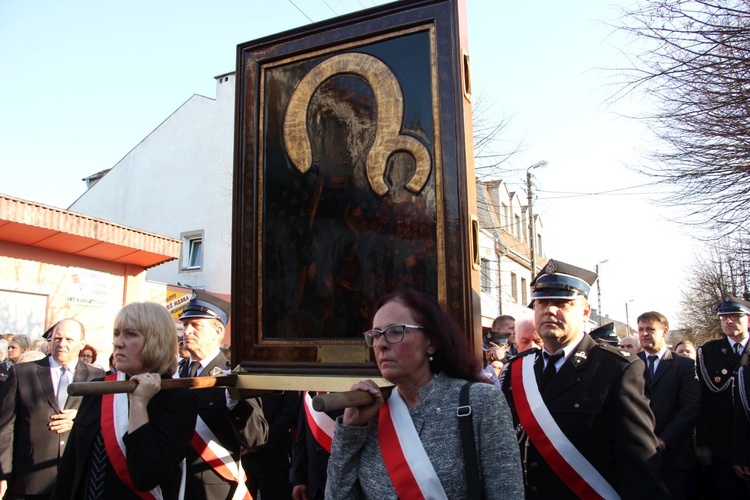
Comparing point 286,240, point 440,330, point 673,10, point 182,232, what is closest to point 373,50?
point 286,240

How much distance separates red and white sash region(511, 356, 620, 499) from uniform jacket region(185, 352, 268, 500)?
1486 millimetres

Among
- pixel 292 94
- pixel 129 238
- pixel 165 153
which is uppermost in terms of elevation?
pixel 165 153

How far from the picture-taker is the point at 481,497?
1.82 m

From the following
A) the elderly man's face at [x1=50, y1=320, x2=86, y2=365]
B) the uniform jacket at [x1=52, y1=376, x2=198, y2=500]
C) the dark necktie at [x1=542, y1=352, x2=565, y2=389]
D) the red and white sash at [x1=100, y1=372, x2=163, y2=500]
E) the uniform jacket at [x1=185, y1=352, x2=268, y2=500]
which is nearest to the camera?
the uniform jacket at [x1=52, y1=376, x2=198, y2=500]

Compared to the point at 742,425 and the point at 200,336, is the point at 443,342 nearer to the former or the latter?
the point at 200,336

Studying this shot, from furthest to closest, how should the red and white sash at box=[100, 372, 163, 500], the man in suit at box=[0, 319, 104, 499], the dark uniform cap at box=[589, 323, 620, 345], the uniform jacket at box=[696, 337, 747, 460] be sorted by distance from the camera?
the dark uniform cap at box=[589, 323, 620, 345] → the uniform jacket at box=[696, 337, 747, 460] → the man in suit at box=[0, 319, 104, 499] → the red and white sash at box=[100, 372, 163, 500]

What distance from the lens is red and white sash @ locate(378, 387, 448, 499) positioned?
6.02 ft

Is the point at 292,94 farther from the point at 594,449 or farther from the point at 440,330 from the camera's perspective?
the point at 594,449

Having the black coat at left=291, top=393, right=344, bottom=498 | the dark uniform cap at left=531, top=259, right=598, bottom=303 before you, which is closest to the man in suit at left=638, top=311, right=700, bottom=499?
the dark uniform cap at left=531, top=259, right=598, bottom=303

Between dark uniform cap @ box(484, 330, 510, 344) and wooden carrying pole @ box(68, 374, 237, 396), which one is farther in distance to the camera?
dark uniform cap @ box(484, 330, 510, 344)

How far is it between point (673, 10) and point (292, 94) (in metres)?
5.86

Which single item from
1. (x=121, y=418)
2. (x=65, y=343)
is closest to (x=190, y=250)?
(x=65, y=343)

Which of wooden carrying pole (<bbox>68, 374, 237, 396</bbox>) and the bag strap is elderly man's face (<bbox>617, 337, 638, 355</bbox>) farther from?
the bag strap

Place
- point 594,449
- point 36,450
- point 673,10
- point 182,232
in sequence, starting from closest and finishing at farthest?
point 594,449 → point 36,450 → point 673,10 → point 182,232
